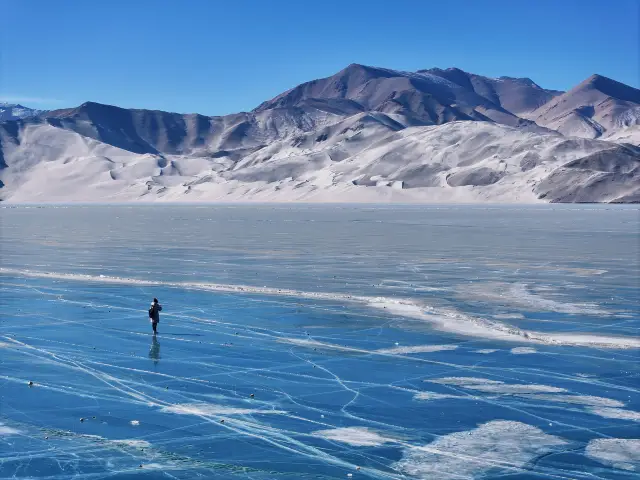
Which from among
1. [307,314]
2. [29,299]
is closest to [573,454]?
[307,314]

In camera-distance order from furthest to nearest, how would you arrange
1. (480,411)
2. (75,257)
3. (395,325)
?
1. (75,257)
2. (395,325)
3. (480,411)

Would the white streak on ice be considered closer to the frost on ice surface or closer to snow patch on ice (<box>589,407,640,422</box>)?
the frost on ice surface

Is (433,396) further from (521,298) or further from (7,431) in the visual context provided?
(521,298)

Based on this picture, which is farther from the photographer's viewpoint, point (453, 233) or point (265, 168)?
point (265, 168)

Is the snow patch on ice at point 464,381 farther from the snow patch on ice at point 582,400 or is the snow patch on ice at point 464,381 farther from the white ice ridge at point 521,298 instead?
the white ice ridge at point 521,298

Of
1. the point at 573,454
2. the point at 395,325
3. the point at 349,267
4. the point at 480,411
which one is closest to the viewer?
the point at 573,454

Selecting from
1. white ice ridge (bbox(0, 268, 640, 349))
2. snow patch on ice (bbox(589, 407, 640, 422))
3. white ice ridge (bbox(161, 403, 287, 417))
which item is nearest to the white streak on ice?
snow patch on ice (bbox(589, 407, 640, 422))

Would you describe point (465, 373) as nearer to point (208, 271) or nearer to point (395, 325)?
point (395, 325)
